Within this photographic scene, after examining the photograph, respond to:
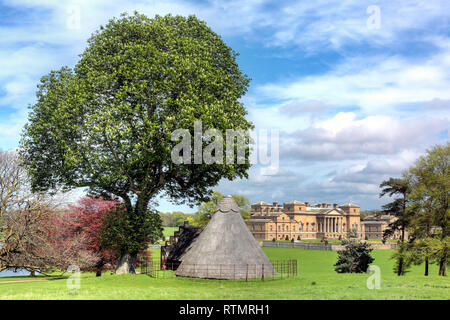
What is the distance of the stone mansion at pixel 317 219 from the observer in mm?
166512

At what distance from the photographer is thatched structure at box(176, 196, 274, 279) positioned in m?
29.3

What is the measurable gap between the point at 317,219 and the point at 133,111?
6378 inches

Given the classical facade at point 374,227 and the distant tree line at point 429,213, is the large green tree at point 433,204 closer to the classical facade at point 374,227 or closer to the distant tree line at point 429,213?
the distant tree line at point 429,213

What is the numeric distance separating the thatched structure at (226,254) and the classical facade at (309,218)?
12668cm

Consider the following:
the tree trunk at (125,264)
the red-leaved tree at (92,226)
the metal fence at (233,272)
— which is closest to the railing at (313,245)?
the red-leaved tree at (92,226)

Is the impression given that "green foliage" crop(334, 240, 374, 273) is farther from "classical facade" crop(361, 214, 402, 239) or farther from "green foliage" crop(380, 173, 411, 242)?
"classical facade" crop(361, 214, 402, 239)

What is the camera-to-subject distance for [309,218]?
180 m

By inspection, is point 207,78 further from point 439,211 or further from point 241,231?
point 439,211

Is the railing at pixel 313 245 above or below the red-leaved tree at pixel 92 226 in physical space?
below

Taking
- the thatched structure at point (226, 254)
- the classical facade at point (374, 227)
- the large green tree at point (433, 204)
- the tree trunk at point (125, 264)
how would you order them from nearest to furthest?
1. the thatched structure at point (226, 254)
2. the tree trunk at point (125, 264)
3. the large green tree at point (433, 204)
4. the classical facade at point (374, 227)

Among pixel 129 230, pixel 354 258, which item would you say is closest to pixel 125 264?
pixel 129 230

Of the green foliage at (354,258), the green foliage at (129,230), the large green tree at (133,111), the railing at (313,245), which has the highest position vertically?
the large green tree at (133,111)

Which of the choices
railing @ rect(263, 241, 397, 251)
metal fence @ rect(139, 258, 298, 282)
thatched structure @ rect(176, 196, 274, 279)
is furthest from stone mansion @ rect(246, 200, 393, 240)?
metal fence @ rect(139, 258, 298, 282)

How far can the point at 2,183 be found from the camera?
113 feet
